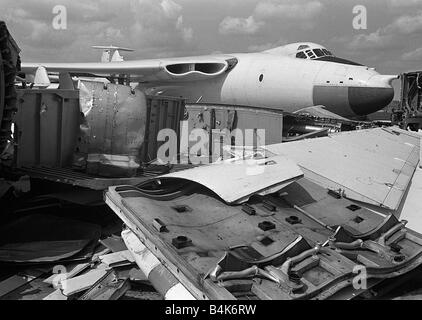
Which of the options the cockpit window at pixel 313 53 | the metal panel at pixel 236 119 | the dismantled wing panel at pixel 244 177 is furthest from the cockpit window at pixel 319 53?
the dismantled wing panel at pixel 244 177

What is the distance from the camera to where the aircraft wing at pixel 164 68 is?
1459 cm

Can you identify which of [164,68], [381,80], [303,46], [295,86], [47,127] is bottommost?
[47,127]

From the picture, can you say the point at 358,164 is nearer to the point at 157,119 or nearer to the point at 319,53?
the point at 157,119

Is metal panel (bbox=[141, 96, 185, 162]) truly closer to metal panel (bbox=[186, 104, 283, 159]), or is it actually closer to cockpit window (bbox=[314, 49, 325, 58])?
metal panel (bbox=[186, 104, 283, 159])

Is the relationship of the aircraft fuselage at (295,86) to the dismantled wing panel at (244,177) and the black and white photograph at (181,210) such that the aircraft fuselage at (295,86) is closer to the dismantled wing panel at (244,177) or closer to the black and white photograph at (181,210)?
the black and white photograph at (181,210)

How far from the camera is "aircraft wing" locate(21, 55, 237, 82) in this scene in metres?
14.6

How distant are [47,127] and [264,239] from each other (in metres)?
2.97

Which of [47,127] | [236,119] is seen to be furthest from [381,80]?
[47,127]

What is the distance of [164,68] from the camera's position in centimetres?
1494

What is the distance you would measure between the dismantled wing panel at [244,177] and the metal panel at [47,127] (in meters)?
1.62

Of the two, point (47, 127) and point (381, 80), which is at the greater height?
point (381, 80)

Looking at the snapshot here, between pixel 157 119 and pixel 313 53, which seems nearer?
pixel 157 119

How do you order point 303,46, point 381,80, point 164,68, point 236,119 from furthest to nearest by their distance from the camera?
point 164,68
point 303,46
point 381,80
point 236,119

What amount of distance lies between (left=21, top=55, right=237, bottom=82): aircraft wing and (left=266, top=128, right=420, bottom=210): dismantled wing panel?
8.87 meters
